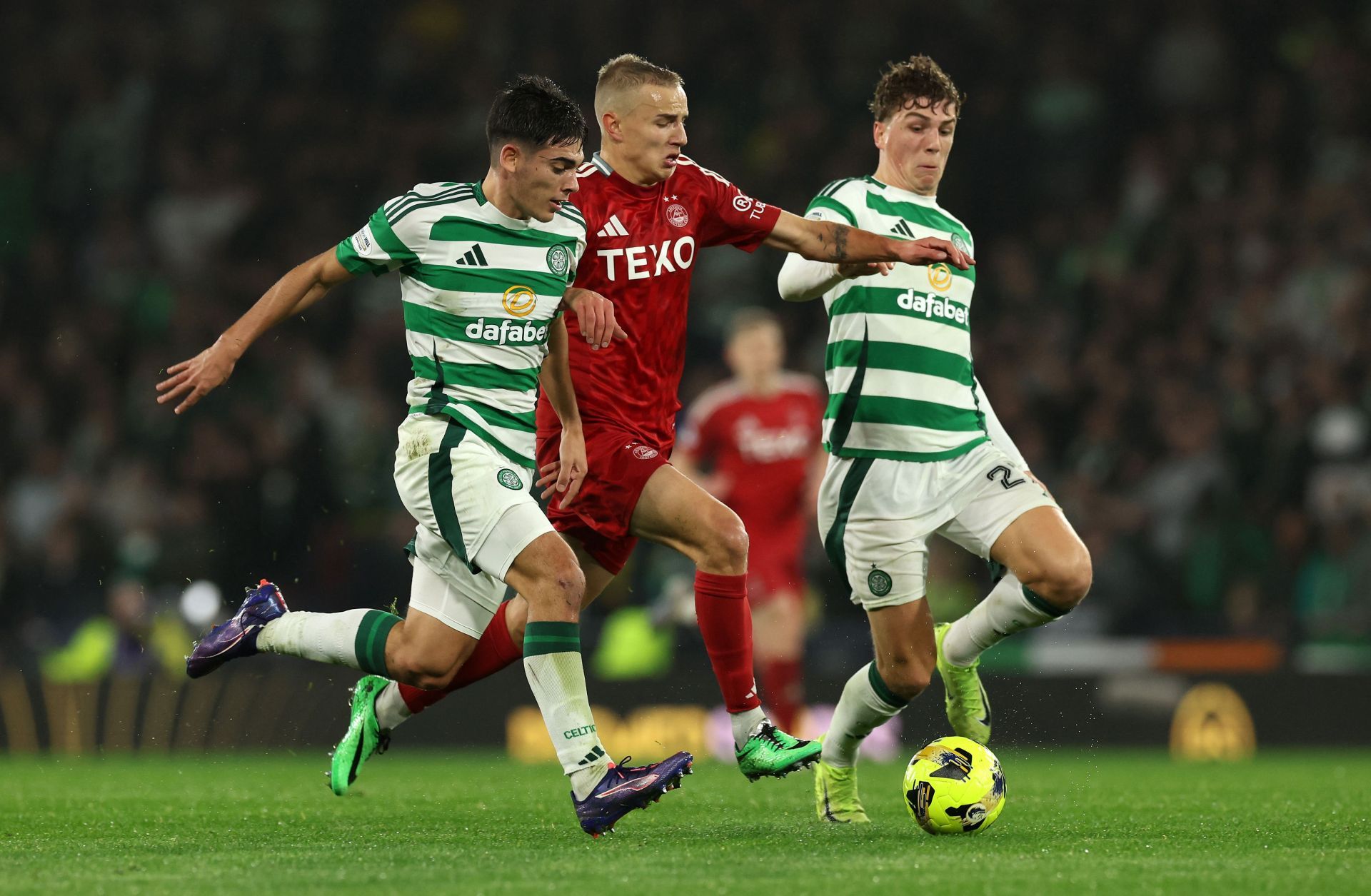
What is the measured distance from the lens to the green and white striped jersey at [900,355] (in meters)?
5.91

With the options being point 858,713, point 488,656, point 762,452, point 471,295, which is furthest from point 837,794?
point 762,452

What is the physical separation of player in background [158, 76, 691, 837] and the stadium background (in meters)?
4.55

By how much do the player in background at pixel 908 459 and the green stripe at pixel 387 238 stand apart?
1.34 meters

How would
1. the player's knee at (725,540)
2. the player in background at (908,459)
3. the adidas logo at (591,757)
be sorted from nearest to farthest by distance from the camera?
1. the adidas logo at (591,757)
2. the player's knee at (725,540)
3. the player in background at (908,459)

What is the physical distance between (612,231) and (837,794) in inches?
77.3

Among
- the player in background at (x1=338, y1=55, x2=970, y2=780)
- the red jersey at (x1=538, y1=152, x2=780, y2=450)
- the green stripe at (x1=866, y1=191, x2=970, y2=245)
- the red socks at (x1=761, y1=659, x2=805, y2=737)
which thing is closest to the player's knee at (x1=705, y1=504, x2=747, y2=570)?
the player in background at (x1=338, y1=55, x2=970, y2=780)

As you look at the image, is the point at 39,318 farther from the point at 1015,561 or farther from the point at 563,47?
the point at 1015,561

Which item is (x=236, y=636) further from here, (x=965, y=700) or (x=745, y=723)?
(x=965, y=700)

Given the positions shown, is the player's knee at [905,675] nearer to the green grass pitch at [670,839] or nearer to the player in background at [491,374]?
the green grass pitch at [670,839]

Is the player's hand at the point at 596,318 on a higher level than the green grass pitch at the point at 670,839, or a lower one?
higher

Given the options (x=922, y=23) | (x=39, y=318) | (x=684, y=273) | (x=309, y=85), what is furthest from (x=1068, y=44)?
(x=684, y=273)

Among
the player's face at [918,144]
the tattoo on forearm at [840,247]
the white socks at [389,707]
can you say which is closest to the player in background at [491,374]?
the white socks at [389,707]

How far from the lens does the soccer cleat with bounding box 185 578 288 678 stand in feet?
19.6

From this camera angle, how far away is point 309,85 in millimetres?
14086
